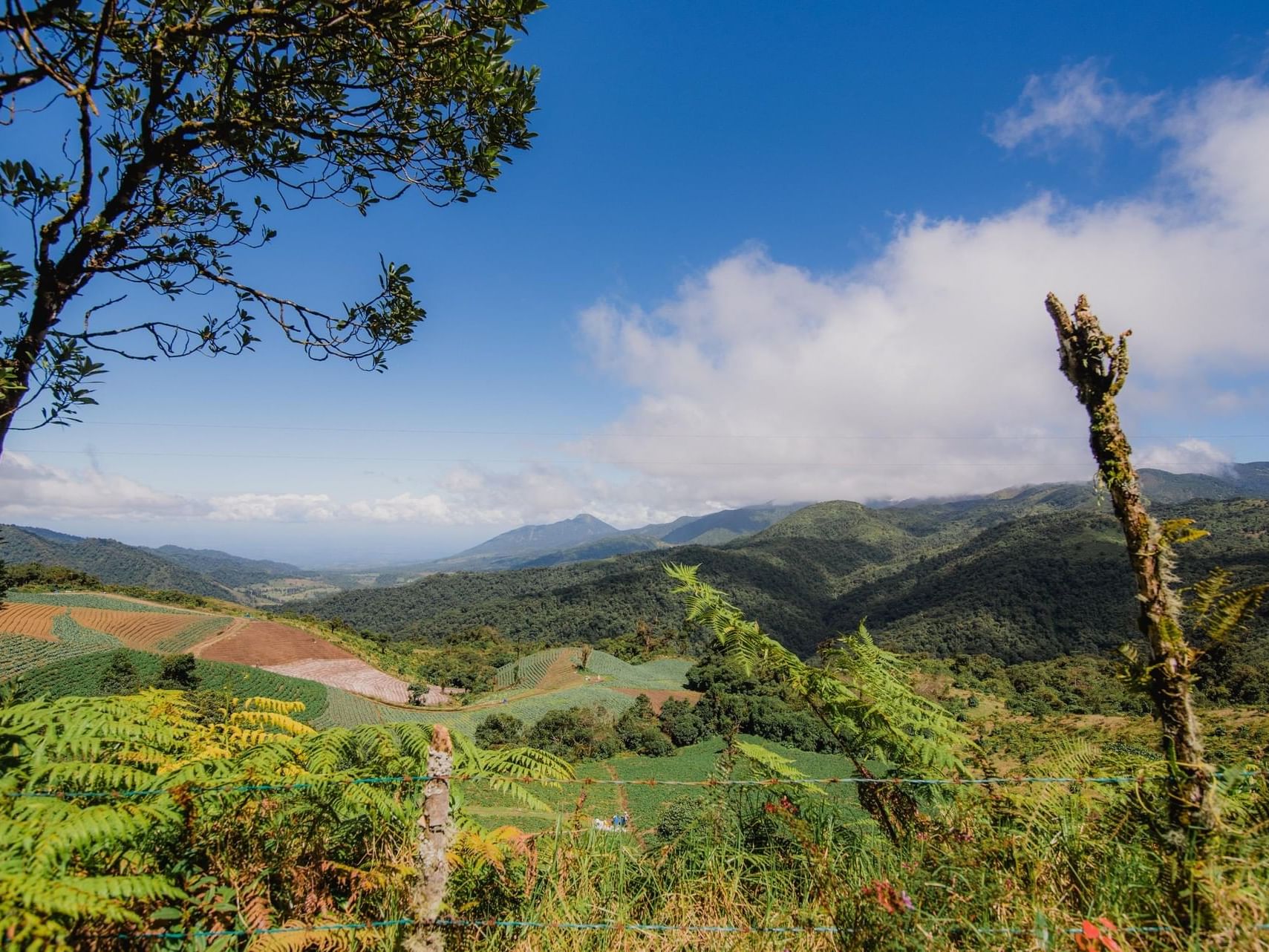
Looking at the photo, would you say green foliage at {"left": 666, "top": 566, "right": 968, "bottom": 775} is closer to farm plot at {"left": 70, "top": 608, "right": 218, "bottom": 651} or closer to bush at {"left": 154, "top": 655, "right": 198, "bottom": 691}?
bush at {"left": 154, "top": 655, "right": 198, "bottom": 691}

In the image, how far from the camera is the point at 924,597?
13275 cm

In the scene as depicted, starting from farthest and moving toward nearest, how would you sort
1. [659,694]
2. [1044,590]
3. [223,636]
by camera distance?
[1044,590] < [659,694] < [223,636]

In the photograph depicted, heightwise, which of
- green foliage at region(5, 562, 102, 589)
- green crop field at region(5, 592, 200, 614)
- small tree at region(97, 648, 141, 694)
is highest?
green foliage at region(5, 562, 102, 589)

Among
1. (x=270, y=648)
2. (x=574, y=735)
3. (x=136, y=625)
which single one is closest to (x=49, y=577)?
(x=136, y=625)

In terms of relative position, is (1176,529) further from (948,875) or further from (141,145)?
(141,145)

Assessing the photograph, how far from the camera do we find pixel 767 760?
13.8 feet

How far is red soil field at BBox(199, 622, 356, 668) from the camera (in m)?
58.0

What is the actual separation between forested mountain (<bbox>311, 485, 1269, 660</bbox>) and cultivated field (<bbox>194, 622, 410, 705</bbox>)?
194ft

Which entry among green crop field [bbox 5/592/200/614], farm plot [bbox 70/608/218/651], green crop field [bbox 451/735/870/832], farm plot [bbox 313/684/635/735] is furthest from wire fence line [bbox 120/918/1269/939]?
green crop field [bbox 5/592/200/614]

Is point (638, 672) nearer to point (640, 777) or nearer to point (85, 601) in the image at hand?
point (640, 777)

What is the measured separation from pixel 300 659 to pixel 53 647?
20026 mm

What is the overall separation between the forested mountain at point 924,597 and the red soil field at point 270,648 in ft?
191

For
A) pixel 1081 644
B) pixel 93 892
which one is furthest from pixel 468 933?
pixel 1081 644

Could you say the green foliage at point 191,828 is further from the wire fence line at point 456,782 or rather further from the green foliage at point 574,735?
the green foliage at point 574,735
